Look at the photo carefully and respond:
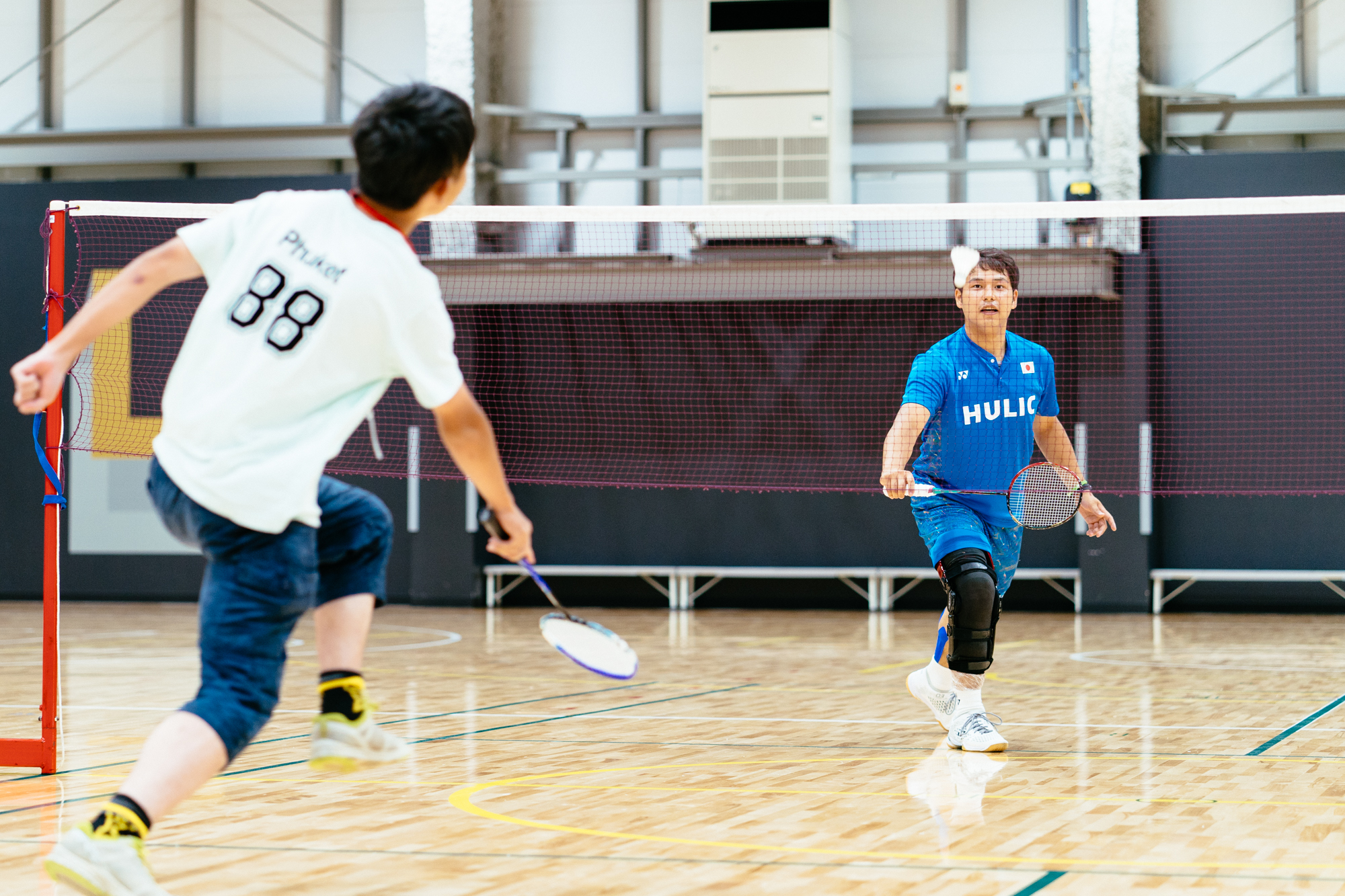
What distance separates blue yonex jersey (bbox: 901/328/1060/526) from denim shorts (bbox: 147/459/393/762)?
338 centimetres

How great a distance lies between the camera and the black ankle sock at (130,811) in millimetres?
2918

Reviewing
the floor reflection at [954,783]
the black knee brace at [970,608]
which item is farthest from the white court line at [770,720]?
the black knee brace at [970,608]

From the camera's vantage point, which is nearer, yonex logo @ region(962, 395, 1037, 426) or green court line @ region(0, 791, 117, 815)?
green court line @ region(0, 791, 117, 815)

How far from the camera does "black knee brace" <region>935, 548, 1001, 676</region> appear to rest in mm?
5766

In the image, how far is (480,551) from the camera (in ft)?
54.3

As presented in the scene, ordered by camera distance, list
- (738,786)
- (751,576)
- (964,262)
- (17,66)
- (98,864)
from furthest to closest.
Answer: (17,66), (751,576), (964,262), (738,786), (98,864)

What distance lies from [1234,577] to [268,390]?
13.6 meters

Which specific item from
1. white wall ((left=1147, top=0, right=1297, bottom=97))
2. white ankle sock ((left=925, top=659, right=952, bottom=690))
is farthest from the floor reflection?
white wall ((left=1147, top=0, right=1297, bottom=97))

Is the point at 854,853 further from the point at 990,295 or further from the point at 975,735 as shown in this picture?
the point at 990,295

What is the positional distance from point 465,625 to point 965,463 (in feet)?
28.0

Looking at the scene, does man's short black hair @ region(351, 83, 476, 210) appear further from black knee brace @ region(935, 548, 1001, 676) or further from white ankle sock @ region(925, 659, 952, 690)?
white ankle sock @ region(925, 659, 952, 690)

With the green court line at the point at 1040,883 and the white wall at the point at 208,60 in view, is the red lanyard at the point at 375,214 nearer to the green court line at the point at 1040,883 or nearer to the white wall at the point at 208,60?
the green court line at the point at 1040,883

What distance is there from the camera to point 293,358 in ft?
9.68

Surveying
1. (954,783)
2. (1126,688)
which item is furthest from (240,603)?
(1126,688)
